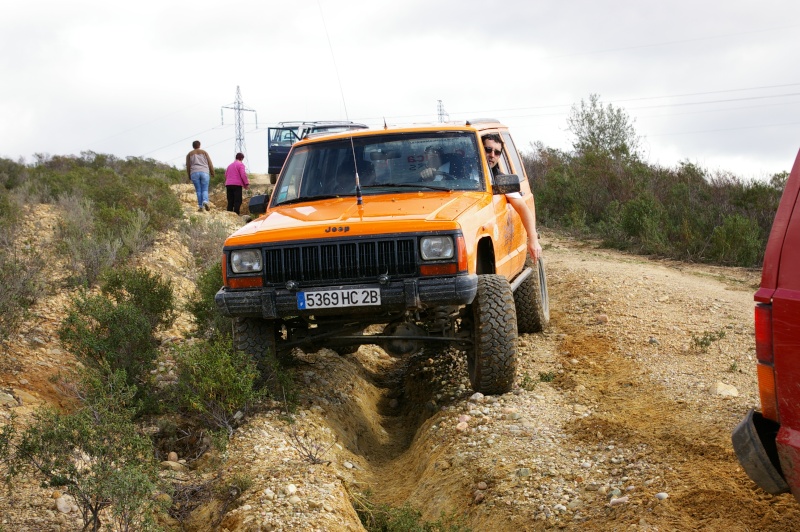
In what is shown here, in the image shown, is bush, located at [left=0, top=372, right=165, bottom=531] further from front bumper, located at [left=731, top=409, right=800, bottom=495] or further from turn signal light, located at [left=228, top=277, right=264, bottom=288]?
front bumper, located at [left=731, top=409, right=800, bottom=495]

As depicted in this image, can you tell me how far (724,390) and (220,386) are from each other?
354cm

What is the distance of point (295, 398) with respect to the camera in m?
6.43

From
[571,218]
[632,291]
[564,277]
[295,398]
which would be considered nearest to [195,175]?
[571,218]

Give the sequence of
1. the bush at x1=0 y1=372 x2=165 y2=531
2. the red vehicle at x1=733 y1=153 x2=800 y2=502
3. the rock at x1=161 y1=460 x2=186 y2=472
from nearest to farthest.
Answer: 1. the red vehicle at x1=733 y1=153 x2=800 y2=502
2. the bush at x1=0 y1=372 x2=165 y2=531
3. the rock at x1=161 y1=460 x2=186 y2=472

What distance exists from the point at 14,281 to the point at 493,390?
17.4ft

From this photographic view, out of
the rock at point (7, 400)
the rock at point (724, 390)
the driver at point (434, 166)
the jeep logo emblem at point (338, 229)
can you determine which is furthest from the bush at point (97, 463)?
the rock at point (724, 390)

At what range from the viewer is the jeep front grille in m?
5.83

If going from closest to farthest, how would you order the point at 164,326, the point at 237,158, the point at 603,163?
the point at 164,326
the point at 237,158
the point at 603,163

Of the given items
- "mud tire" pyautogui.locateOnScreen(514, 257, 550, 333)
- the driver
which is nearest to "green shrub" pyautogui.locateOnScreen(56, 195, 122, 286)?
the driver

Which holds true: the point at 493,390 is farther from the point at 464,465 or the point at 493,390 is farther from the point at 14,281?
the point at 14,281

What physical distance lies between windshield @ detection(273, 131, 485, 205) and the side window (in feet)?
4.34

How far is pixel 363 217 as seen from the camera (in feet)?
20.0

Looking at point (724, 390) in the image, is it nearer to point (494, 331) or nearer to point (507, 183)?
point (494, 331)

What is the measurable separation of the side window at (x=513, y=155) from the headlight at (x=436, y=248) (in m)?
2.73
